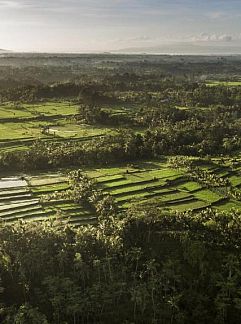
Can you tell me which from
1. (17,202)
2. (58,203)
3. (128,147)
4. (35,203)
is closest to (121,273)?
(58,203)

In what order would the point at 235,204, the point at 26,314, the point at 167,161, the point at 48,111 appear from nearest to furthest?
the point at 26,314 → the point at 235,204 → the point at 167,161 → the point at 48,111

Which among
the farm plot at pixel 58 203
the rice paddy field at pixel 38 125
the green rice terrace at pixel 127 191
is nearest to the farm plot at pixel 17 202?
the green rice terrace at pixel 127 191

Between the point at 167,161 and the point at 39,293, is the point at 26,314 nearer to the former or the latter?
the point at 39,293

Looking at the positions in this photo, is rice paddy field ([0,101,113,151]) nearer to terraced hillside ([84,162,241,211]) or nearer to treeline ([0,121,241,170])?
treeline ([0,121,241,170])

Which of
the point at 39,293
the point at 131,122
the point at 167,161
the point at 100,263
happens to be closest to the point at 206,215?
the point at 100,263

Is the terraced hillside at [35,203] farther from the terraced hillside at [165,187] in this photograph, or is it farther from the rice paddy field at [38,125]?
the rice paddy field at [38,125]

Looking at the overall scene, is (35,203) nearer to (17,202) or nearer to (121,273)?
(17,202)
